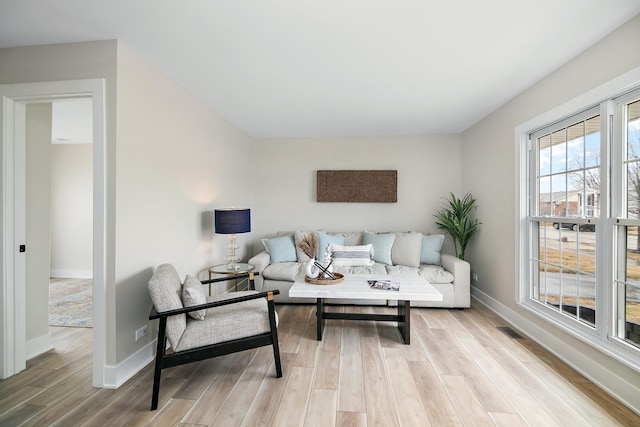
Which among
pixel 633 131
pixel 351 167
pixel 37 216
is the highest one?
pixel 351 167

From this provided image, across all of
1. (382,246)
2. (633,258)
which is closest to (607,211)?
(633,258)

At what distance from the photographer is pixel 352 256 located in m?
3.85

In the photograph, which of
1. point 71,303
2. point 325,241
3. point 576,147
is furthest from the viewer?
point 325,241

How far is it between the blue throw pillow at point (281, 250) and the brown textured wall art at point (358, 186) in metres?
0.99

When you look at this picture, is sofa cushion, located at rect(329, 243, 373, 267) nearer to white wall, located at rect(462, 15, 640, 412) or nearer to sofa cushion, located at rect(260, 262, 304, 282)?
sofa cushion, located at rect(260, 262, 304, 282)

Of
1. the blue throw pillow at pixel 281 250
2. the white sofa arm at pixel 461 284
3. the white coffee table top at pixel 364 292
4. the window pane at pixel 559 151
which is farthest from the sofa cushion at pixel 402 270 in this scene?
the window pane at pixel 559 151

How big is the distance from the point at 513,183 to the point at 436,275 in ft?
4.63

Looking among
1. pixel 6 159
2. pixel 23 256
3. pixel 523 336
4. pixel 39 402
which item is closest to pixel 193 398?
pixel 39 402

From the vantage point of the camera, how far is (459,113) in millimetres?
3496

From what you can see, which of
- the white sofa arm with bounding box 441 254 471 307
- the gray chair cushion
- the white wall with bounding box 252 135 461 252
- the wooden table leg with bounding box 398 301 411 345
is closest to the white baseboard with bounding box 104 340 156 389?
the gray chair cushion

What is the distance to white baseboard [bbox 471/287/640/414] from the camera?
5.81ft

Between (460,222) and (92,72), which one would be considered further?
(460,222)

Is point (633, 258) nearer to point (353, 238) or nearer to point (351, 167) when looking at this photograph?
point (353, 238)

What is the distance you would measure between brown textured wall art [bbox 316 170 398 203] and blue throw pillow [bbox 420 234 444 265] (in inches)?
32.9
